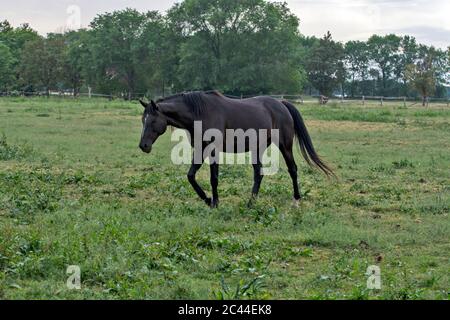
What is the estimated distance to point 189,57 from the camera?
6512cm

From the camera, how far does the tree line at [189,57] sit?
217 ft

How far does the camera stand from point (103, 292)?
18.0ft

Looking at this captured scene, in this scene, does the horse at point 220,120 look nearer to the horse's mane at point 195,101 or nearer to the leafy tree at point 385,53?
the horse's mane at point 195,101

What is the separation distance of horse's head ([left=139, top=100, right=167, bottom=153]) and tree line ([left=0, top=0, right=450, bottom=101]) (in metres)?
52.5

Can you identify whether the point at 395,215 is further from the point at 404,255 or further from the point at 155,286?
the point at 155,286

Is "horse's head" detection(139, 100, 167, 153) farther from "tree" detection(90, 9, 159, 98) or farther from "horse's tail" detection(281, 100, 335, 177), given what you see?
"tree" detection(90, 9, 159, 98)

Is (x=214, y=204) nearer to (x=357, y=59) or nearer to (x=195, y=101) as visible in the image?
(x=195, y=101)

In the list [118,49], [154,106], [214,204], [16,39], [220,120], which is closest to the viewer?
[154,106]

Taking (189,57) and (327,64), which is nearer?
(189,57)

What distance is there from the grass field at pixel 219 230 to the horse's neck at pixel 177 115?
123 centimetres

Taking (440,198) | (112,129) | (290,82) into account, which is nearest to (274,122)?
(440,198)

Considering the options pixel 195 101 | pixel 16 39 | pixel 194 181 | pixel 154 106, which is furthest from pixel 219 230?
pixel 16 39

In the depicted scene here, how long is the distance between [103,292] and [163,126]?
4.54 m

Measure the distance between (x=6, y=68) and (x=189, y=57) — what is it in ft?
68.6
